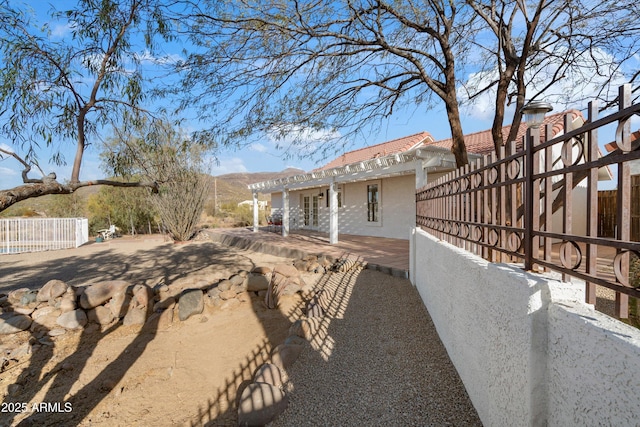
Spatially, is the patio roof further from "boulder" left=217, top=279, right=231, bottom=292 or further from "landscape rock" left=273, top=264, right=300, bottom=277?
"boulder" left=217, top=279, right=231, bottom=292

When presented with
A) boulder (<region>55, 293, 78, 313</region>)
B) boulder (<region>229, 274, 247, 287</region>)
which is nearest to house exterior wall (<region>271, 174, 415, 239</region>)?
boulder (<region>229, 274, 247, 287</region>)

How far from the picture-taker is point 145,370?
411 centimetres

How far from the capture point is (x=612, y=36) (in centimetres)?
631

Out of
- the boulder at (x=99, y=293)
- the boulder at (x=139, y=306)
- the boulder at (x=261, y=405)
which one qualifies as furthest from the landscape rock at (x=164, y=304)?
the boulder at (x=261, y=405)

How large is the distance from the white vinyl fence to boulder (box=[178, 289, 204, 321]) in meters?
13.5

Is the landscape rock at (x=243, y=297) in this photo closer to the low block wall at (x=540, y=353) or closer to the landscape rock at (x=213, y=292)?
the landscape rock at (x=213, y=292)

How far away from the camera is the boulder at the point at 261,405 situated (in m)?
2.69

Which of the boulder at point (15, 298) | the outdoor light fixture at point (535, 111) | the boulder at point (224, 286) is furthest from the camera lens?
the boulder at point (224, 286)

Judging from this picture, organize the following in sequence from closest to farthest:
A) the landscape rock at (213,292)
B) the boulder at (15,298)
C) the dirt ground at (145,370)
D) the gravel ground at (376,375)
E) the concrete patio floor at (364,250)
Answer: the gravel ground at (376,375) → the dirt ground at (145,370) → the boulder at (15,298) → the landscape rock at (213,292) → the concrete patio floor at (364,250)

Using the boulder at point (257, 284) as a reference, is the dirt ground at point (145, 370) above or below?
below

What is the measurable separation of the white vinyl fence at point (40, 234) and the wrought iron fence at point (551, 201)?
18.1m

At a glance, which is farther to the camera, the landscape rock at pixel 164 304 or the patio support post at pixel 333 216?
the patio support post at pixel 333 216

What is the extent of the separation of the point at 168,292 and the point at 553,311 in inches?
253

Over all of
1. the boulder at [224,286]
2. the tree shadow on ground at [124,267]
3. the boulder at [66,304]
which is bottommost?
the tree shadow on ground at [124,267]
